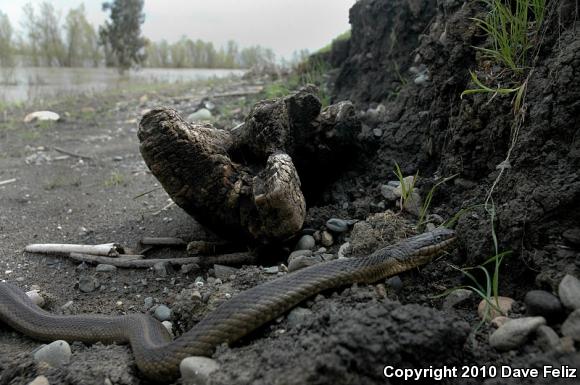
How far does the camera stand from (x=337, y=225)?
12.9ft

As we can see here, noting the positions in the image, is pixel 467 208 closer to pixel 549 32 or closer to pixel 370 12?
pixel 549 32

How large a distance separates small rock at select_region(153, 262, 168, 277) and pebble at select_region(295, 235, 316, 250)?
1128 mm

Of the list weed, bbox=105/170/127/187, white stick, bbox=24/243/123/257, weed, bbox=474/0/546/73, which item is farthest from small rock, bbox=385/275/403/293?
weed, bbox=105/170/127/187

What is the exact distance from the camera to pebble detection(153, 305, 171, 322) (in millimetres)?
3355

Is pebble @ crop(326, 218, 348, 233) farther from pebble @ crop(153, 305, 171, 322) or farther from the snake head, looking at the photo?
pebble @ crop(153, 305, 171, 322)

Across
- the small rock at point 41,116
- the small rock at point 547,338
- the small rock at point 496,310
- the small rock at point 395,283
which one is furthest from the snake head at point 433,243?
the small rock at point 41,116

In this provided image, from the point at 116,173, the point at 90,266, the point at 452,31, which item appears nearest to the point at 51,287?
the point at 90,266

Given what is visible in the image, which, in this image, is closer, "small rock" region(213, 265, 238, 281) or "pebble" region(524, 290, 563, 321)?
"pebble" region(524, 290, 563, 321)

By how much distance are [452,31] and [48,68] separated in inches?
897

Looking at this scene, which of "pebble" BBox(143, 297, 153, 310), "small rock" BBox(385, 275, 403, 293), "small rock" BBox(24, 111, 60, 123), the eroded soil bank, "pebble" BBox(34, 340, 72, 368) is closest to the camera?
the eroded soil bank

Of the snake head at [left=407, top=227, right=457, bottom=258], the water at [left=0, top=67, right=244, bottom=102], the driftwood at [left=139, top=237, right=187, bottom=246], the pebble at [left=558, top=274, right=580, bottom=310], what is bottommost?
the driftwood at [left=139, top=237, right=187, bottom=246]

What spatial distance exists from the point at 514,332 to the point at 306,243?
1.92 meters

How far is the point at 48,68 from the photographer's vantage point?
22.3 m

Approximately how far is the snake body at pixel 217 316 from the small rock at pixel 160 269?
2.41 ft
